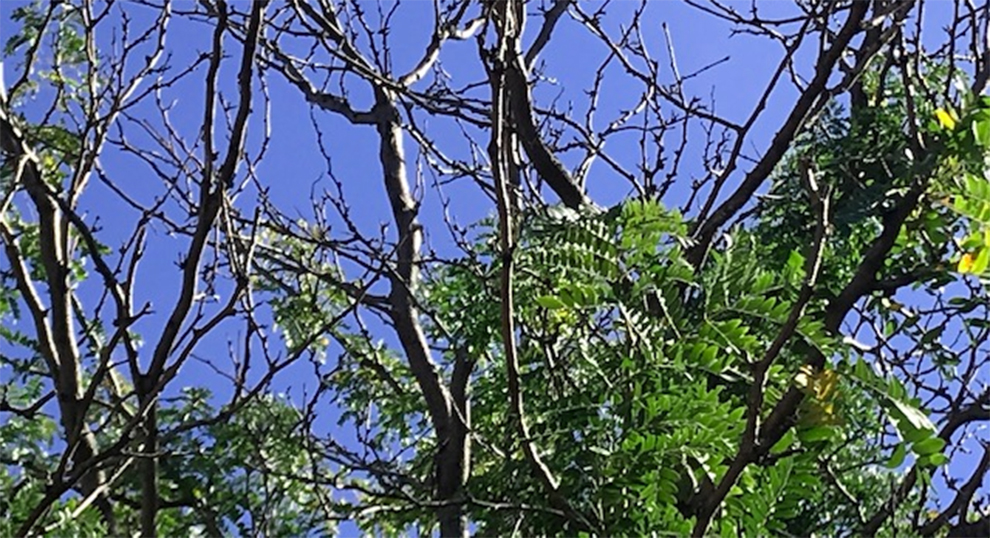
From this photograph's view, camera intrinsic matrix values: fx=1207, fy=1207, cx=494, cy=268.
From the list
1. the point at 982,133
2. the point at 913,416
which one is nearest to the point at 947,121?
→ the point at 982,133

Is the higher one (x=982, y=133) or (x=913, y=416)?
(x=982, y=133)

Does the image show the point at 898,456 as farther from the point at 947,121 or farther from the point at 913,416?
the point at 947,121

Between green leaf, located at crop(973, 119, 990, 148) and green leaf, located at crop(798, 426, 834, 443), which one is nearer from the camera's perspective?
green leaf, located at crop(798, 426, 834, 443)

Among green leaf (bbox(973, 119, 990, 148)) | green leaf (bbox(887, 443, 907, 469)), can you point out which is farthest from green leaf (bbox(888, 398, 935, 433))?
green leaf (bbox(973, 119, 990, 148))

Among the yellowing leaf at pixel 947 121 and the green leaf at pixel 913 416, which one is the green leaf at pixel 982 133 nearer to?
the yellowing leaf at pixel 947 121

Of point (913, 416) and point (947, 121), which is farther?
point (947, 121)

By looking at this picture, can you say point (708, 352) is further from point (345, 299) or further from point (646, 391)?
point (345, 299)

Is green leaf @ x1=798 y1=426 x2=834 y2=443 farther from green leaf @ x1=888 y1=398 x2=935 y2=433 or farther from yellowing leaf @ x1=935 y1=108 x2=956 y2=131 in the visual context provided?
yellowing leaf @ x1=935 y1=108 x2=956 y2=131

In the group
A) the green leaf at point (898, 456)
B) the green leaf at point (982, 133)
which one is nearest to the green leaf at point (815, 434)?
the green leaf at point (898, 456)

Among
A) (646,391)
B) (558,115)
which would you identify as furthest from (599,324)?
(558,115)

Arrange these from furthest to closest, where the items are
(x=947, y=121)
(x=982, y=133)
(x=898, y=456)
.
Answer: (x=947, y=121) → (x=982, y=133) → (x=898, y=456)

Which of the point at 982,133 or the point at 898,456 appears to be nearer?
the point at 898,456

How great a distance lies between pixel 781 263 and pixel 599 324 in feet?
1.88

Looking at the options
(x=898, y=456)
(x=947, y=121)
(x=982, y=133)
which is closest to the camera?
(x=898, y=456)
